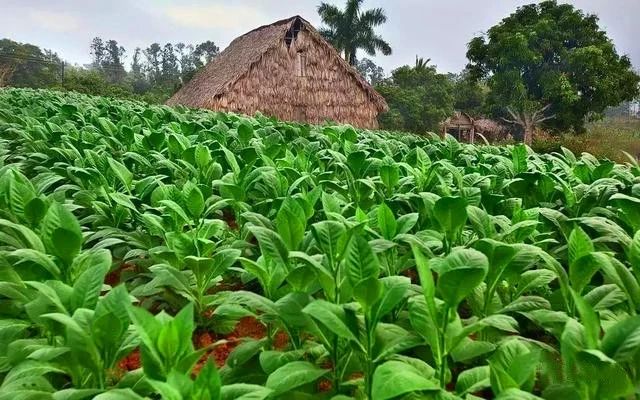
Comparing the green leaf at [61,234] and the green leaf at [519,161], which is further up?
the green leaf at [519,161]

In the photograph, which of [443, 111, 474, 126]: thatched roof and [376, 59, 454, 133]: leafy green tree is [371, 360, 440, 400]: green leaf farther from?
[443, 111, 474, 126]: thatched roof

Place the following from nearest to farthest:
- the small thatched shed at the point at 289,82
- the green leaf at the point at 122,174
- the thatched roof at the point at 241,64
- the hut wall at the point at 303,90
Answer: the green leaf at the point at 122,174
the thatched roof at the point at 241,64
the small thatched shed at the point at 289,82
the hut wall at the point at 303,90

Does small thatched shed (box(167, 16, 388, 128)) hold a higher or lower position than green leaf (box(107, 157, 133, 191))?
Result: higher

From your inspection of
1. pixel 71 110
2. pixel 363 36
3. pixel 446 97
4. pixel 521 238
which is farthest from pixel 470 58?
pixel 521 238

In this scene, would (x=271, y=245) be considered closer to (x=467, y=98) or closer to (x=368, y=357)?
(x=368, y=357)

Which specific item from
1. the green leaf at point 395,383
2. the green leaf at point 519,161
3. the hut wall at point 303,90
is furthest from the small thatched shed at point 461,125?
the green leaf at point 395,383

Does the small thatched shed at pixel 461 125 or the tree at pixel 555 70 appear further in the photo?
the small thatched shed at pixel 461 125

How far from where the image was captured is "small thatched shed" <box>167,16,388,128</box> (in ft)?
81.8

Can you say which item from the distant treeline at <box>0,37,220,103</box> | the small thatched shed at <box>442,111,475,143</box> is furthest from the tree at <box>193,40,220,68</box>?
the small thatched shed at <box>442,111,475,143</box>

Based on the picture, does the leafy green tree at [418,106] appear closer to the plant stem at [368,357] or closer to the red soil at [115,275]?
the red soil at [115,275]

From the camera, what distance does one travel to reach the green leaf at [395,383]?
101 cm

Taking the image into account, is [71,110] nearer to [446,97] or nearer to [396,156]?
[396,156]

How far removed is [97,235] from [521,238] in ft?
5.27

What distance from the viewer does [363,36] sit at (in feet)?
168
